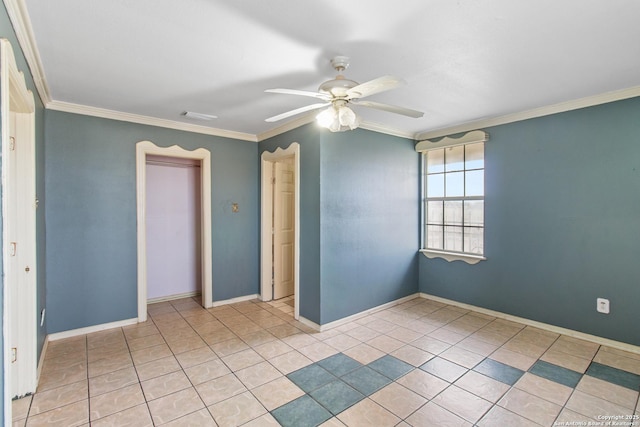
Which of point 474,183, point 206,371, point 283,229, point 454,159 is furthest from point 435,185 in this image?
point 206,371

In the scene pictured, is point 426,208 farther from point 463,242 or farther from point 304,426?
point 304,426

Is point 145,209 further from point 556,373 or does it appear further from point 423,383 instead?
point 556,373

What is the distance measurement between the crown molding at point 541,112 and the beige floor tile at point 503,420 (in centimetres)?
293

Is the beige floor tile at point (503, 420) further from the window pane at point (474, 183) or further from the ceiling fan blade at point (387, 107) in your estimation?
the window pane at point (474, 183)

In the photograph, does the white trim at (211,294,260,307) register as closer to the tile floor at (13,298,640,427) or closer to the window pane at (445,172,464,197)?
the tile floor at (13,298,640,427)

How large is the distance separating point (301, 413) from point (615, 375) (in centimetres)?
254

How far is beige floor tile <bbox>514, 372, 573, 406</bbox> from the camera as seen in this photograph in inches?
86.5

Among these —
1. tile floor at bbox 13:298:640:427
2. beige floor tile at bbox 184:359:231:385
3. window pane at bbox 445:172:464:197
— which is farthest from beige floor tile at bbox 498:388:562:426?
window pane at bbox 445:172:464:197

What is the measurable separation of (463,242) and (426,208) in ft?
2.42

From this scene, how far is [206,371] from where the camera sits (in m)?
2.56

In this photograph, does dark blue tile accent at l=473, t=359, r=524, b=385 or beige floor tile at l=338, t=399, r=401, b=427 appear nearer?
beige floor tile at l=338, t=399, r=401, b=427

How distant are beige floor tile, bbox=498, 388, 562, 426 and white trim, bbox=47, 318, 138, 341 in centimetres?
373

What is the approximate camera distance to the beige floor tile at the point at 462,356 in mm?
2698

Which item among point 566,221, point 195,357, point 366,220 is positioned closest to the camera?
point 195,357
